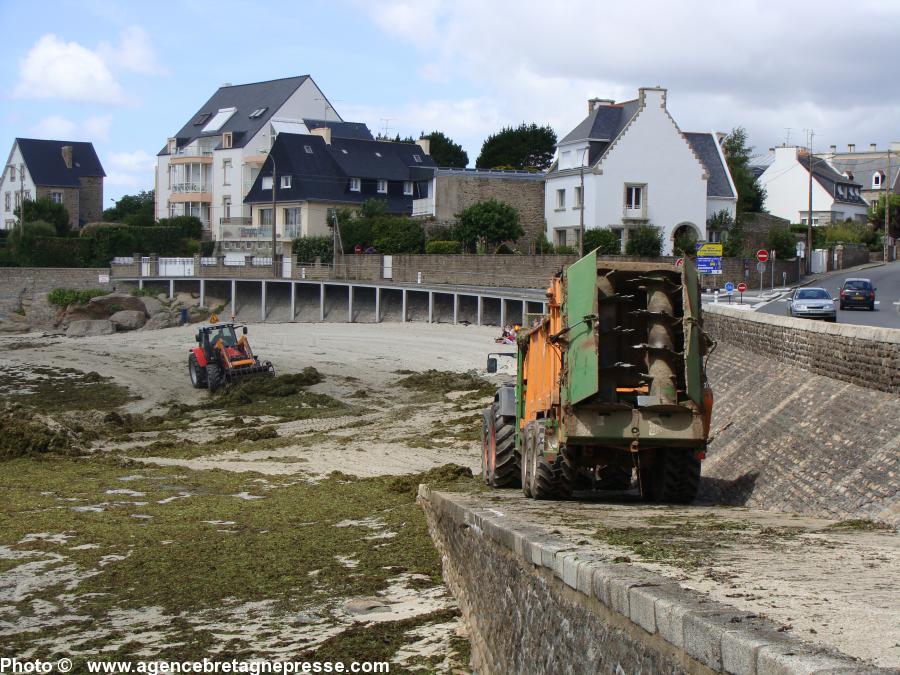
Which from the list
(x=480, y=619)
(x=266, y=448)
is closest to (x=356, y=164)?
(x=266, y=448)

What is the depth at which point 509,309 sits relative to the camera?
53.1 meters

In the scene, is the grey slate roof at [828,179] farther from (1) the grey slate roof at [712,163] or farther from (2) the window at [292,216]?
(2) the window at [292,216]

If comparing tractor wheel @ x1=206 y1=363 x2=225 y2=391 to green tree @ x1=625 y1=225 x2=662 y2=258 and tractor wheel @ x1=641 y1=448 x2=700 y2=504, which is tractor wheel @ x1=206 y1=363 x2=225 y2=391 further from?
green tree @ x1=625 y1=225 x2=662 y2=258

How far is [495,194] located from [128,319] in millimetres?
24685

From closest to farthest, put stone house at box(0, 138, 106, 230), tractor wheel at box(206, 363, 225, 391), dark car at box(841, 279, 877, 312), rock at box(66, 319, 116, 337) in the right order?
tractor wheel at box(206, 363, 225, 391) → dark car at box(841, 279, 877, 312) → rock at box(66, 319, 116, 337) → stone house at box(0, 138, 106, 230)

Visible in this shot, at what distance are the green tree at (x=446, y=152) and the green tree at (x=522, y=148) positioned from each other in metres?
4.96

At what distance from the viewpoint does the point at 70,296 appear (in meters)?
65.9

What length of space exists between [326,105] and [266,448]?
231 feet

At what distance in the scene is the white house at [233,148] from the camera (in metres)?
86.0

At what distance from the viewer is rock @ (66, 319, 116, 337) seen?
198ft

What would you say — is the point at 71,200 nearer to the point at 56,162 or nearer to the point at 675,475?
the point at 56,162

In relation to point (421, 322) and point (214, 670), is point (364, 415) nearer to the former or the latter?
point (214, 670)

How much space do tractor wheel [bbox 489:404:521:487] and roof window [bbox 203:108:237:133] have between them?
261 ft

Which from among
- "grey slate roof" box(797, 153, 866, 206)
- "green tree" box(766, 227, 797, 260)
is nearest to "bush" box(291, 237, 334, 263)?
"green tree" box(766, 227, 797, 260)
